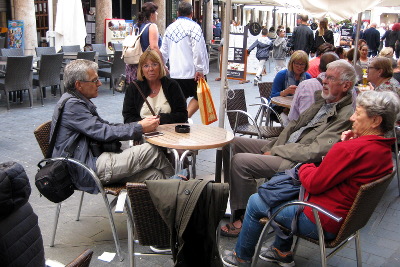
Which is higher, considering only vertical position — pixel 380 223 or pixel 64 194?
pixel 64 194

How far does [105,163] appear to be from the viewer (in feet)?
11.7

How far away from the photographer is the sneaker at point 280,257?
139 inches

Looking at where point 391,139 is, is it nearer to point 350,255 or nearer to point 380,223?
point 350,255

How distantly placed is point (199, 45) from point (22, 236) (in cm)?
460

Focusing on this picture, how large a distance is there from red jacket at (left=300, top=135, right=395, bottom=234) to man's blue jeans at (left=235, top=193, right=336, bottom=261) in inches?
2.7

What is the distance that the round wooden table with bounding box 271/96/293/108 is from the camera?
5414 millimetres

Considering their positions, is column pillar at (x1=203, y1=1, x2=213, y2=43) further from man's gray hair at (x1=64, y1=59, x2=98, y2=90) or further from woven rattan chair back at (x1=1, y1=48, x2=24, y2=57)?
man's gray hair at (x1=64, y1=59, x2=98, y2=90)

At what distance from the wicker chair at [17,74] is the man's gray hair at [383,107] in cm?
688

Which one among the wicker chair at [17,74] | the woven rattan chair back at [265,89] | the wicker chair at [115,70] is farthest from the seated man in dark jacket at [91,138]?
the wicker chair at [115,70]

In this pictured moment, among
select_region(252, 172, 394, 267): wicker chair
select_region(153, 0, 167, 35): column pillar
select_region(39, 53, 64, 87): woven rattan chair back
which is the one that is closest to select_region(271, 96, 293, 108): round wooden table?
select_region(252, 172, 394, 267): wicker chair

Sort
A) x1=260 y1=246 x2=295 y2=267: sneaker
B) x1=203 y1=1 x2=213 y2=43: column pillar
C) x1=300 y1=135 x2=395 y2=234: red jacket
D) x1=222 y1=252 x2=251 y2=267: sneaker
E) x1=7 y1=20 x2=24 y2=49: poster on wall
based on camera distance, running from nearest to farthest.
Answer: x1=300 y1=135 x2=395 y2=234: red jacket → x1=222 y1=252 x2=251 y2=267: sneaker → x1=260 y1=246 x2=295 y2=267: sneaker → x1=7 y1=20 x2=24 y2=49: poster on wall → x1=203 y1=1 x2=213 y2=43: column pillar

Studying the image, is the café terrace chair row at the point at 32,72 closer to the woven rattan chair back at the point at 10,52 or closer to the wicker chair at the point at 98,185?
the woven rattan chair back at the point at 10,52

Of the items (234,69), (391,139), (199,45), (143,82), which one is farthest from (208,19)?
(391,139)

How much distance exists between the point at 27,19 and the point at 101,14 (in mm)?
2976
